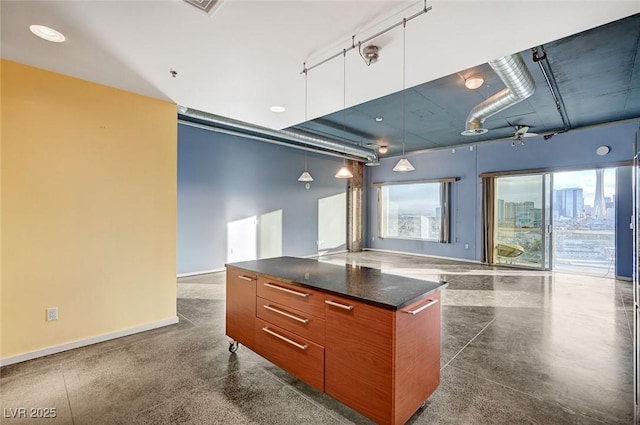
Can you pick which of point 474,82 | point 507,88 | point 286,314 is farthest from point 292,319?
point 507,88

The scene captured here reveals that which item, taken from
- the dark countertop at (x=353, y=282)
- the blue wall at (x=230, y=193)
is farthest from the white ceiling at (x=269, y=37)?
the blue wall at (x=230, y=193)

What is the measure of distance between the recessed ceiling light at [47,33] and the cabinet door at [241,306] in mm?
2325

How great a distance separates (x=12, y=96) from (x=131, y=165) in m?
1.06

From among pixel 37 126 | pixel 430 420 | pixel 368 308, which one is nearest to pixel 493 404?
pixel 430 420

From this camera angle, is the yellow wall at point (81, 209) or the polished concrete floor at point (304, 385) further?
the yellow wall at point (81, 209)

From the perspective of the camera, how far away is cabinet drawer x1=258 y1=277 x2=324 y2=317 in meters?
1.95

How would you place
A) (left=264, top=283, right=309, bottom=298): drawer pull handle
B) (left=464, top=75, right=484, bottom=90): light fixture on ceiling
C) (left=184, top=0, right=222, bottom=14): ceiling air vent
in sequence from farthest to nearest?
(left=464, top=75, right=484, bottom=90): light fixture on ceiling < (left=264, top=283, right=309, bottom=298): drawer pull handle < (left=184, top=0, right=222, bottom=14): ceiling air vent

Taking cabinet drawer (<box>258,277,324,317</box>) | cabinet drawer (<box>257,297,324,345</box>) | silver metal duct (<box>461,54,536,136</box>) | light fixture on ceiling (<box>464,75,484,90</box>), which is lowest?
cabinet drawer (<box>257,297,324,345</box>)

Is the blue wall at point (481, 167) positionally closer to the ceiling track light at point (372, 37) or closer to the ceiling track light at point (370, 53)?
the ceiling track light at point (370, 53)

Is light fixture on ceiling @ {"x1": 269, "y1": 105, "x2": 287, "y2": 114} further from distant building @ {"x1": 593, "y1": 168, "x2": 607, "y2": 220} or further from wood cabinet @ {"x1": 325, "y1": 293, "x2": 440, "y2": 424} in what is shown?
distant building @ {"x1": 593, "y1": 168, "x2": 607, "y2": 220}

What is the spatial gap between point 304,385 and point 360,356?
888mm

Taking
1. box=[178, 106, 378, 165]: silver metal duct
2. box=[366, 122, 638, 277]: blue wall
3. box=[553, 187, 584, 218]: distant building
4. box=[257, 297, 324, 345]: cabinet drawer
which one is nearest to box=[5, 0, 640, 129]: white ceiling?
box=[178, 106, 378, 165]: silver metal duct

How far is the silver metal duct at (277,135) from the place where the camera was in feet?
15.7

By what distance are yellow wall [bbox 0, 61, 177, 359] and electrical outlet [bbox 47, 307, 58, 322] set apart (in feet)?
0.12
